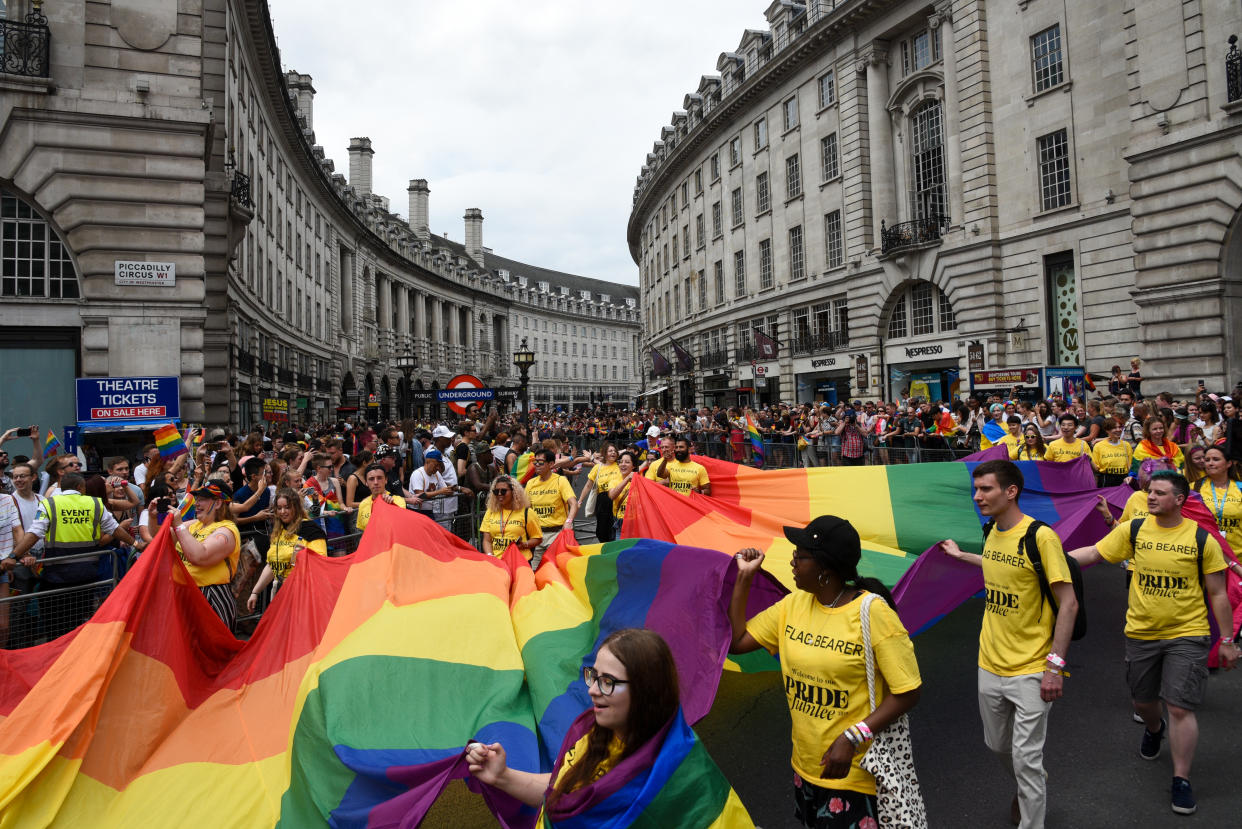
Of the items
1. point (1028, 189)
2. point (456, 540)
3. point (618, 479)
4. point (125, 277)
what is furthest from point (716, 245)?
point (456, 540)

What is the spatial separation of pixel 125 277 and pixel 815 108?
30.4 meters

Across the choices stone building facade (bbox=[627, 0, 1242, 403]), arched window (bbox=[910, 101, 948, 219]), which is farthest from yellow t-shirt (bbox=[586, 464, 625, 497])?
arched window (bbox=[910, 101, 948, 219])

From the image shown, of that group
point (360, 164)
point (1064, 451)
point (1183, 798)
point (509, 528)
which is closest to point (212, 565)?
point (509, 528)

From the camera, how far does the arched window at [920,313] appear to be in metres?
31.6

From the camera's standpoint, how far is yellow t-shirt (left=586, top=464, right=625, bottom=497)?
10562mm

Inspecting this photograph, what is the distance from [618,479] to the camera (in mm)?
10555

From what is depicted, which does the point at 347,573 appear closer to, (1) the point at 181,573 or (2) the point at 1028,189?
(1) the point at 181,573

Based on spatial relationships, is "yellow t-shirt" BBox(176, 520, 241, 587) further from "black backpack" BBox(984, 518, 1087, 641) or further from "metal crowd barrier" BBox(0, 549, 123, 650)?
"black backpack" BBox(984, 518, 1087, 641)

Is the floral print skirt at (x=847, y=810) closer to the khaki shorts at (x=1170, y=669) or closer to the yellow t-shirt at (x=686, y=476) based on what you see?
the khaki shorts at (x=1170, y=669)

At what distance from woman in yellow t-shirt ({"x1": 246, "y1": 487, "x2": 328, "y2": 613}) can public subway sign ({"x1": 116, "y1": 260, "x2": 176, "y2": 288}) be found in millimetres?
14896

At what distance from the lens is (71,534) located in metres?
7.68

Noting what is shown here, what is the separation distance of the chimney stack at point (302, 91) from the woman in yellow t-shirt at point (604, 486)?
159 ft

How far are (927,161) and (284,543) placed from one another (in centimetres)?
3212

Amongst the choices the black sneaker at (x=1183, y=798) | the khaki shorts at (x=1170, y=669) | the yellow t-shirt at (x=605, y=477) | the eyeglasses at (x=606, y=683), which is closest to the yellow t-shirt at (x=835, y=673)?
the eyeglasses at (x=606, y=683)
